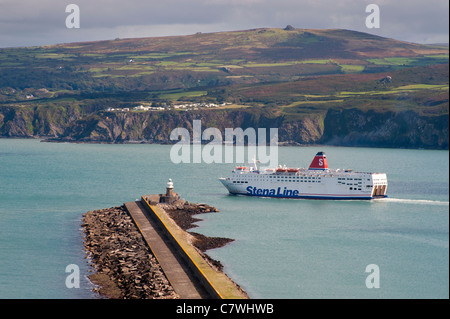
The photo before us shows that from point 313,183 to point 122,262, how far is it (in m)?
32.1

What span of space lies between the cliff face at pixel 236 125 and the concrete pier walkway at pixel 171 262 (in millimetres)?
102702

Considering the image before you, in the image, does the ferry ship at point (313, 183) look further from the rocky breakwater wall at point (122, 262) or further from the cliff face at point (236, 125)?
the cliff face at point (236, 125)

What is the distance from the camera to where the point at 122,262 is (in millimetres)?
33156

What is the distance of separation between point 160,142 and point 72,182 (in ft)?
331

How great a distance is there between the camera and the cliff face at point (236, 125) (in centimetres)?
14288

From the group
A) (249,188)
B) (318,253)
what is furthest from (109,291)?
(249,188)

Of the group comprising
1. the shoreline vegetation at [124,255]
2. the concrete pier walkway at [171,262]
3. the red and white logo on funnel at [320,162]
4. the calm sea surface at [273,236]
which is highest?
the red and white logo on funnel at [320,162]

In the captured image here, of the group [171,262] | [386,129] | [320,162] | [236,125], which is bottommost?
[236,125]

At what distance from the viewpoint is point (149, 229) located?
4088 cm

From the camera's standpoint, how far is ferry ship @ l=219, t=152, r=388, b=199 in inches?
2429

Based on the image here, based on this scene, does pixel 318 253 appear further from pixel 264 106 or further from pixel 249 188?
pixel 264 106

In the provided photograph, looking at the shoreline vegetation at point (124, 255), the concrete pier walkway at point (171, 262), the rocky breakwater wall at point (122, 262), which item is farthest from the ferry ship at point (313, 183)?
the rocky breakwater wall at point (122, 262)

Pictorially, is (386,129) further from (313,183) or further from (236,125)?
(313,183)

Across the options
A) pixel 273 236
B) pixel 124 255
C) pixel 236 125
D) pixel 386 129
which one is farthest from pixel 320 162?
pixel 236 125
